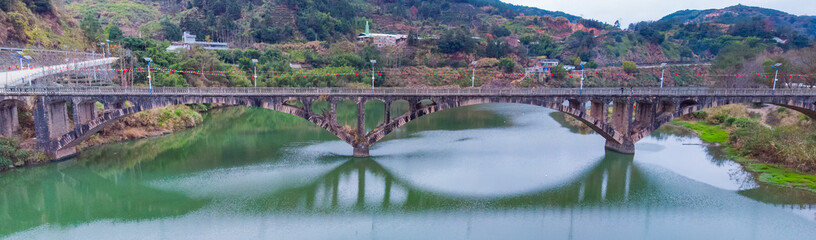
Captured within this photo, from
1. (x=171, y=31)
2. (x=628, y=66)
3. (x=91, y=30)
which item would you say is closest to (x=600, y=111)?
(x=91, y=30)

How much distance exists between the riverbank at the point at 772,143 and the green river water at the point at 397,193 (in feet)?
5.70

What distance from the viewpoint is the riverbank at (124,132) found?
113 feet

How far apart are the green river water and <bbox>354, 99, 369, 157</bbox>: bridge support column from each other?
0.88 m

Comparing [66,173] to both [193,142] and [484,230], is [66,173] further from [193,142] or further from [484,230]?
[484,230]

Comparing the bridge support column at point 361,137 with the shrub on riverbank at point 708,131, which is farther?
the shrub on riverbank at point 708,131

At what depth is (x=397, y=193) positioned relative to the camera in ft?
106

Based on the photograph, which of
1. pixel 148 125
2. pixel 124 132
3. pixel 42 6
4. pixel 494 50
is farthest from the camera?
pixel 494 50

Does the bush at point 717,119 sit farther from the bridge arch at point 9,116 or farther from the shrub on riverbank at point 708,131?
the bridge arch at point 9,116

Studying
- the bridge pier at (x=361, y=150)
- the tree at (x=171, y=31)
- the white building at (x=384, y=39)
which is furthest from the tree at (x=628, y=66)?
the tree at (x=171, y=31)

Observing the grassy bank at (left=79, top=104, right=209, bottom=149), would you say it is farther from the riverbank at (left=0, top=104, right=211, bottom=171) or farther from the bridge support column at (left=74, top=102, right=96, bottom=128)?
the bridge support column at (left=74, top=102, right=96, bottom=128)

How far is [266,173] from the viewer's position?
35.2 meters

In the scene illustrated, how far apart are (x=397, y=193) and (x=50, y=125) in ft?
86.6

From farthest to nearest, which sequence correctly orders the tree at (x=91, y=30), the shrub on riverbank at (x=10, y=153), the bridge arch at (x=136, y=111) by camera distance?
1. the tree at (x=91, y=30)
2. the bridge arch at (x=136, y=111)
3. the shrub on riverbank at (x=10, y=153)

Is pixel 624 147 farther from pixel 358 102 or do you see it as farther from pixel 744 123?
pixel 358 102
